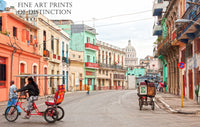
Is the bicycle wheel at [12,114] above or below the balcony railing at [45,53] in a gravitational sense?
below

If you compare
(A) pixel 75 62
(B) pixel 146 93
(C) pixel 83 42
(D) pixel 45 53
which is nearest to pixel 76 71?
(A) pixel 75 62

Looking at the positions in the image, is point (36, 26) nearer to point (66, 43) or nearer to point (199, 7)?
point (66, 43)

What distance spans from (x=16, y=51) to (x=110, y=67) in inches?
1882

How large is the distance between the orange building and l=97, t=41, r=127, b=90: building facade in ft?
115

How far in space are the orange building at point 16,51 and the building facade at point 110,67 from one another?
35.0m

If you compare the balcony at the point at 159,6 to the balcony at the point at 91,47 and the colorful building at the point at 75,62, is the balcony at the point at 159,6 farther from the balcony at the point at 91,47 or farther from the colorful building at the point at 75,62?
the balcony at the point at 91,47

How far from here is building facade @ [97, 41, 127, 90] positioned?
7050 centimetres

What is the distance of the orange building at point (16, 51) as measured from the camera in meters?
26.2

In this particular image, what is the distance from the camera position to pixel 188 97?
24656 mm

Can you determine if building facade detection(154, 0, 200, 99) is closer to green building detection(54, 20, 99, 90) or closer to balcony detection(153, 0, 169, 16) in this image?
balcony detection(153, 0, 169, 16)

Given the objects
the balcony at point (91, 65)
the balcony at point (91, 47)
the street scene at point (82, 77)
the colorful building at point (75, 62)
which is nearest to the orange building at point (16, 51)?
the street scene at point (82, 77)

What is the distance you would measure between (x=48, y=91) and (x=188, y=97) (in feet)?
64.2

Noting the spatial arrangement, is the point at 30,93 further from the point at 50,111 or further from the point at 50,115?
the point at 50,115

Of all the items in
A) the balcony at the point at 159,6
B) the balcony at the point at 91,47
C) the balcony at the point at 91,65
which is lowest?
the balcony at the point at 91,65
